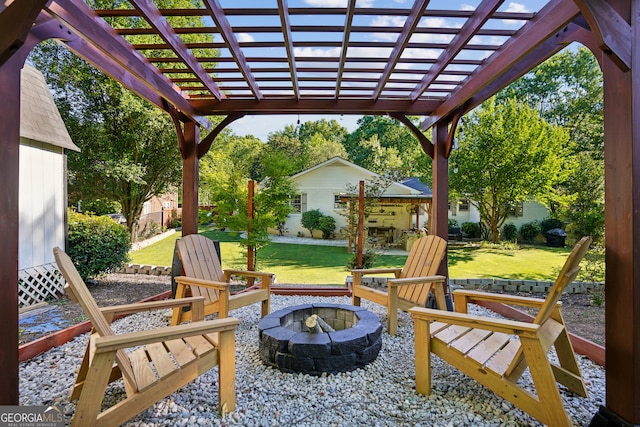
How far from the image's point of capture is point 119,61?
9.13ft

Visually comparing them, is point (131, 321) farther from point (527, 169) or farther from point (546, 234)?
point (546, 234)

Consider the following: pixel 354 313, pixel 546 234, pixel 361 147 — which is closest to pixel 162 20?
pixel 354 313

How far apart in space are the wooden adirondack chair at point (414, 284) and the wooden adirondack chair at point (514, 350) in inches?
32.4

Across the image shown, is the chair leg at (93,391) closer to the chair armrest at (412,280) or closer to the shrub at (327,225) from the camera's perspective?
the chair armrest at (412,280)

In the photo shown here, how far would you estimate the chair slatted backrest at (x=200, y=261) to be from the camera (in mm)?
3275

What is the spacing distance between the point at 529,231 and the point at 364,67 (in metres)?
14.2

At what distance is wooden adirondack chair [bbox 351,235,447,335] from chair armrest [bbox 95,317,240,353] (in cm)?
186

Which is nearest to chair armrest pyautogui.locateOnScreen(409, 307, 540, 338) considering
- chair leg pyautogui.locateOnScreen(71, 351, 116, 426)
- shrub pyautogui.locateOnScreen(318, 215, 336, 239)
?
chair leg pyautogui.locateOnScreen(71, 351, 116, 426)

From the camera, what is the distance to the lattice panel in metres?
4.50

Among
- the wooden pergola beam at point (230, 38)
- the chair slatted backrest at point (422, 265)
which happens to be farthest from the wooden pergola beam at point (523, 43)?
the wooden pergola beam at point (230, 38)

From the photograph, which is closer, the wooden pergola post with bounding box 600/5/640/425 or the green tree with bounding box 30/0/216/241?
the wooden pergola post with bounding box 600/5/640/425

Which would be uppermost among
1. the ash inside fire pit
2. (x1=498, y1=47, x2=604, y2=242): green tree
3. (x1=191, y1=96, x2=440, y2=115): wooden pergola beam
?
(x1=498, y1=47, x2=604, y2=242): green tree

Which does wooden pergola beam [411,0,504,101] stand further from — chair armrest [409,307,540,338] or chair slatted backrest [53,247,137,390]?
chair slatted backrest [53,247,137,390]

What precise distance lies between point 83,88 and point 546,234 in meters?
17.9
